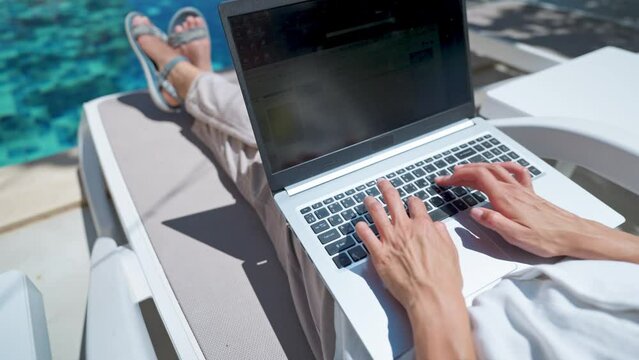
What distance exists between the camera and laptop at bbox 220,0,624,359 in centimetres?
65

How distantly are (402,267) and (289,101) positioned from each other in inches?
14.0

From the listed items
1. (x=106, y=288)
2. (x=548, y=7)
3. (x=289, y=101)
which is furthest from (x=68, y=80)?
(x=548, y=7)

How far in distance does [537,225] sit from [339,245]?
1.05ft

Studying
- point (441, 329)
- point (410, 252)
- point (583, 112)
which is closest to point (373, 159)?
point (410, 252)

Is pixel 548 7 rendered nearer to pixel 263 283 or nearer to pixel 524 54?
pixel 524 54

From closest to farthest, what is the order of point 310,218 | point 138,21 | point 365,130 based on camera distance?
point 310,218 → point 365,130 → point 138,21

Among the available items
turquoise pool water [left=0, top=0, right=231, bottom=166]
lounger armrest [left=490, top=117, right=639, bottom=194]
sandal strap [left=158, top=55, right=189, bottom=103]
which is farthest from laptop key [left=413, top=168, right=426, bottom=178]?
turquoise pool water [left=0, top=0, right=231, bottom=166]

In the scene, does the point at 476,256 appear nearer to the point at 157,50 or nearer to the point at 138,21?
the point at 157,50

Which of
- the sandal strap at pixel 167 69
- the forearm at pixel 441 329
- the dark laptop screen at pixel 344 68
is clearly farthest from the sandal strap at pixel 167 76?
the forearm at pixel 441 329

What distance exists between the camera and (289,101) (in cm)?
73

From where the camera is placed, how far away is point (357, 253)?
0.66 meters

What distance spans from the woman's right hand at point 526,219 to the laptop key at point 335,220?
0.74ft

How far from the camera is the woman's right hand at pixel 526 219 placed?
619mm

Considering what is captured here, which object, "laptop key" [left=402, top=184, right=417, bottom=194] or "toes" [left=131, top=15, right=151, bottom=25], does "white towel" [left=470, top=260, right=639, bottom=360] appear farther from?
"toes" [left=131, top=15, right=151, bottom=25]
